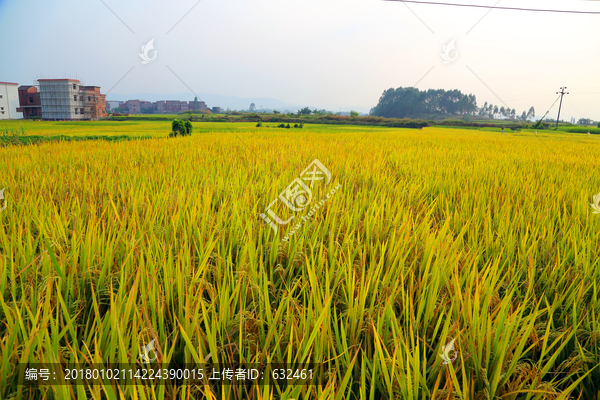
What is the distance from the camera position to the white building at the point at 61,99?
2648 centimetres

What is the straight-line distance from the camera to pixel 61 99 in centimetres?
2784

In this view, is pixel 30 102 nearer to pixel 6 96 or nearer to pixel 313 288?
pixel 6 96

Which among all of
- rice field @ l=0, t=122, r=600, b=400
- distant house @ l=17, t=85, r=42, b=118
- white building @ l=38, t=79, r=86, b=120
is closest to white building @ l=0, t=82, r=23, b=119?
white building @ l=38, t=79, r=86, b=120

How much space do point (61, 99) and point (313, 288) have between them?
36.6 metres

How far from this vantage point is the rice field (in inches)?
34.6

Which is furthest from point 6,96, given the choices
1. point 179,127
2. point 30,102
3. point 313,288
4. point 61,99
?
point 313,288

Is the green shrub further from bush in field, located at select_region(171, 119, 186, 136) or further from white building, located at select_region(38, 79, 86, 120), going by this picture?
white building, located at select_region(38, 79, 86, 120)

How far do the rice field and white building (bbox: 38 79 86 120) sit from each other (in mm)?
31025

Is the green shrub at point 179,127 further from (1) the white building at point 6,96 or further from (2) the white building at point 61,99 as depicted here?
(2) the white building at point 61,99

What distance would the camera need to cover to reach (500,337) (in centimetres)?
105

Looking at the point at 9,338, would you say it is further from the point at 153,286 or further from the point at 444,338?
the point at 444,338

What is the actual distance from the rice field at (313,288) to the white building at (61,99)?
31.0 metres

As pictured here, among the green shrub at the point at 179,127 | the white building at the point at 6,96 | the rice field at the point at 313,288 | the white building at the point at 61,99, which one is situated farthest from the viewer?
the white building at the point at 61,99

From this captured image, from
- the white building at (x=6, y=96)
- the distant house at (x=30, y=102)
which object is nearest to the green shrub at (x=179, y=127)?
the white building at (x=6, y=96)
